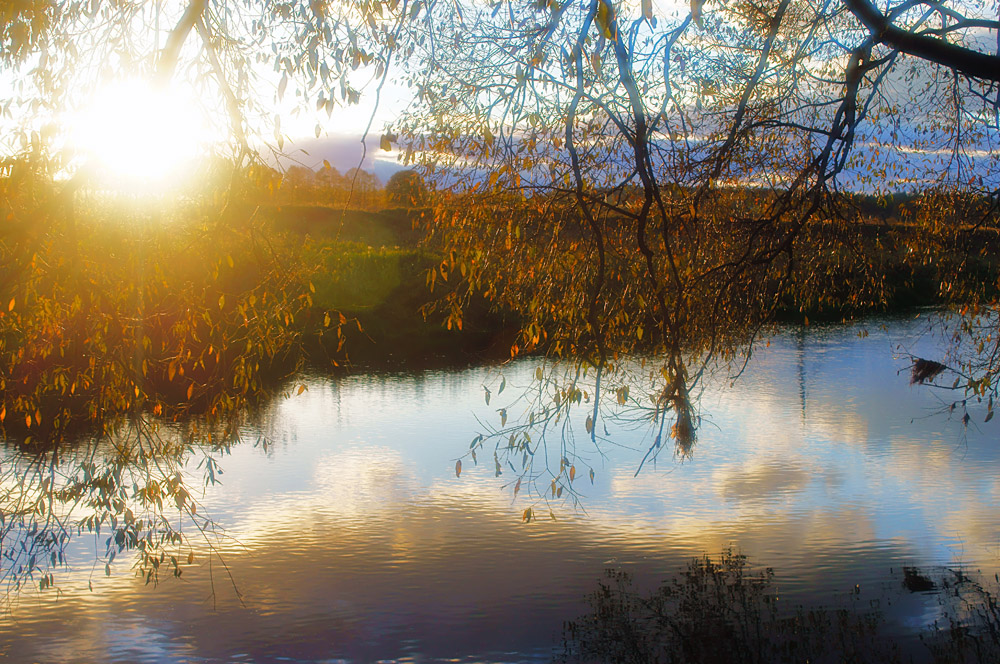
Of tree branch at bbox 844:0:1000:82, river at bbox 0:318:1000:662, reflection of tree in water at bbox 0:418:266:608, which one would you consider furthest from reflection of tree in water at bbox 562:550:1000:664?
tree branch at bbox 844:0:1000:82

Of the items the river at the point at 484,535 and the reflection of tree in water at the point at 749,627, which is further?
the river at the point at 484,535

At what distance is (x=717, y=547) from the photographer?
6930 mm

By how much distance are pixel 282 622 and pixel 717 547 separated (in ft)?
11.4

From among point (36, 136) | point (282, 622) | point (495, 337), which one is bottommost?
point (282, 622)

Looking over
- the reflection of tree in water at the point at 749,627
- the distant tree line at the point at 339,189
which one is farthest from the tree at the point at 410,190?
the reflection of tree in water at the point at 749,627

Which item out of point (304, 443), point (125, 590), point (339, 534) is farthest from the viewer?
point (304, 443)

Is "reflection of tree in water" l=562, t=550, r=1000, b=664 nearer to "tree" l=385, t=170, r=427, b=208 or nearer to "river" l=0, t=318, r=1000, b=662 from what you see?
"river" l=0, t=318, r=1000, b=662

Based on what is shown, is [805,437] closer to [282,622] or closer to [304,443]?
[304,443]

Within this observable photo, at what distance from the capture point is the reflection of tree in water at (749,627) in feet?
16.4

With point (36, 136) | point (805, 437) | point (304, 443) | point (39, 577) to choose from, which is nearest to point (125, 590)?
point (39, 577)

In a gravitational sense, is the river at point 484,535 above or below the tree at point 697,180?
below

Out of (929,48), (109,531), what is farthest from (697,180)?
(109,531)

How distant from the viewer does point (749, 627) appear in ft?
17.7

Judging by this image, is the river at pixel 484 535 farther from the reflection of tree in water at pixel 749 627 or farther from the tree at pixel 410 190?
the tree at pixel 410 190
